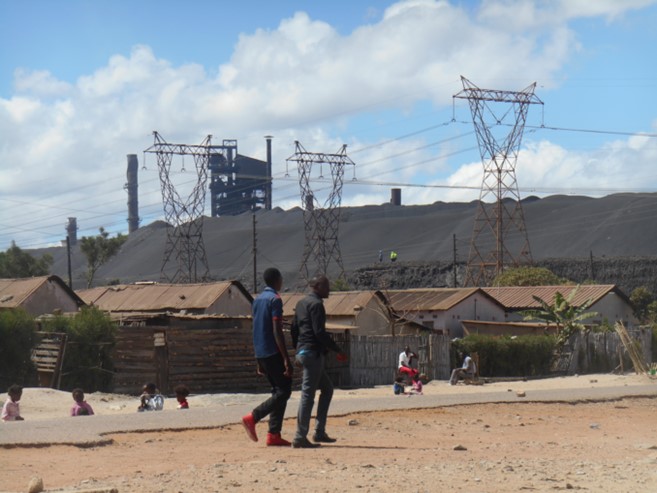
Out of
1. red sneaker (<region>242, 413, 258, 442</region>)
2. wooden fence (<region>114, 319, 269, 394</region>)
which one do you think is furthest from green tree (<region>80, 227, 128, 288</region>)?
red sneaker (<region>242, 413, 258, 442</region>)

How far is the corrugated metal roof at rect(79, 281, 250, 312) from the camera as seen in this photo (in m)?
45.1

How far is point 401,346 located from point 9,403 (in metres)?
20.8

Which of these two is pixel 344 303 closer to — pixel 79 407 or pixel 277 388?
pixel 79 407

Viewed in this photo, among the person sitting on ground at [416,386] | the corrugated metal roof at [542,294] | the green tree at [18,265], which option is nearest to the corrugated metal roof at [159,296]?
the person sitting on ground at [416,386]

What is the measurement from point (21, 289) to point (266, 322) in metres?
33.7

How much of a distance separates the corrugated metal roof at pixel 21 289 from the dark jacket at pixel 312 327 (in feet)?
105

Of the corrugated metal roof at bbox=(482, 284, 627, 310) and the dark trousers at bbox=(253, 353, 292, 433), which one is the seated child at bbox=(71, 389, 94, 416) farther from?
the corrugated metal roof at bbox=(482, 284, 627, 310)

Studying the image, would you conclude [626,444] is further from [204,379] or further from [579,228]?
[579,228]

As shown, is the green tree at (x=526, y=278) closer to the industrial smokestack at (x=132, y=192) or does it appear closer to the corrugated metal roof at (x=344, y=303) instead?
the corrugated metal roof at (x=344, y=303)

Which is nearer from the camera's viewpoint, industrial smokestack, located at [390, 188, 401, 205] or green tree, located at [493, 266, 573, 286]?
green tree, located at [493, 266, 573, 286]

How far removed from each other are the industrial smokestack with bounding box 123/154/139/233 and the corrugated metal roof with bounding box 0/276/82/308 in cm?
11473

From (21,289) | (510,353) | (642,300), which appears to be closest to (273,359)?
(510,353)

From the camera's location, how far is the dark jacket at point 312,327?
11.4m

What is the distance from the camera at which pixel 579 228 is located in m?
120
